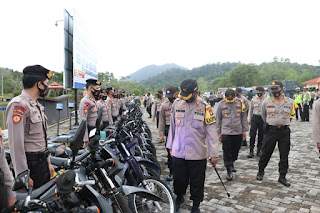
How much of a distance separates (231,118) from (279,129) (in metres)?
0.90

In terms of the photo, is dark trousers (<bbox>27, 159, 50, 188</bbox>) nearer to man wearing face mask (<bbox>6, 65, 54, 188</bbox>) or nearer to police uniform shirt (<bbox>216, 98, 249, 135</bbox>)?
man wearing face mask (<bbox>6, 65, 54, 188</bbox>)

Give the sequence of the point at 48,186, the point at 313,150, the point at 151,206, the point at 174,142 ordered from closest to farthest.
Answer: the point at 48,186 → the point at 151,206 → the point at 174,142 → the point at 313,150

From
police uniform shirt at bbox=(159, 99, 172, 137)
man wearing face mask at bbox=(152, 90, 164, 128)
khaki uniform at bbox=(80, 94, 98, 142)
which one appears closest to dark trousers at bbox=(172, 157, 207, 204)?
police uniform shirt at bbox=(159, 99, 172, 137)

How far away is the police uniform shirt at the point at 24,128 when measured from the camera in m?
2.30

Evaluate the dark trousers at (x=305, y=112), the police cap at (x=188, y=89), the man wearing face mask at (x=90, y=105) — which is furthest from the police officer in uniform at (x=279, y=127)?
the dark trousers at (x=305, y=112)

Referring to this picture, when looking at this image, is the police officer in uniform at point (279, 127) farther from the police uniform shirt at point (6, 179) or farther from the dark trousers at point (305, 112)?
the dark trousers at point (305, 112)

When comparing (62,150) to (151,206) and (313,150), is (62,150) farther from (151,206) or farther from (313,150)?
(313,150)

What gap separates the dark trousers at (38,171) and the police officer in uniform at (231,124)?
3439 mm

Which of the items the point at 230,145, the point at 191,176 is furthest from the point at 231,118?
the point at 191,176

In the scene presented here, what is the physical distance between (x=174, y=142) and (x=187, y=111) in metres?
0.49

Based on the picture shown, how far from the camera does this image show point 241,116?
16.8 ft

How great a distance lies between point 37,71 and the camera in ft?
8.52

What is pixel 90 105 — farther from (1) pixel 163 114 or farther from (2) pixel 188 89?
(2) pixel 188 89

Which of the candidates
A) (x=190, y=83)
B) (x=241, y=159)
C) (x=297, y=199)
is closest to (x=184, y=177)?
(x=190, y=83)
